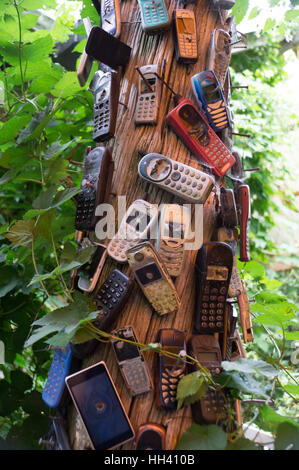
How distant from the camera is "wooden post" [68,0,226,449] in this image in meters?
0.89

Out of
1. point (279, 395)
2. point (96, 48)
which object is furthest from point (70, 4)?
point (279, 395)

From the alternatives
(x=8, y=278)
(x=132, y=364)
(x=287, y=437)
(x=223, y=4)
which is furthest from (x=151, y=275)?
(x=223, y=4)

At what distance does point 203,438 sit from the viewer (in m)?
0.78

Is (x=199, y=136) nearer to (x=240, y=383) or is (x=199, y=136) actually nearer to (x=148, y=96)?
(x=148, y=96)

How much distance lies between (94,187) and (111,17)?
53cm

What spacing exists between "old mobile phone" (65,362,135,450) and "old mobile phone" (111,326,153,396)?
4 centimetres

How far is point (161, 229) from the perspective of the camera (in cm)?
94

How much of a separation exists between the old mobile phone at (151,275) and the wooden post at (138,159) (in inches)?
1.3

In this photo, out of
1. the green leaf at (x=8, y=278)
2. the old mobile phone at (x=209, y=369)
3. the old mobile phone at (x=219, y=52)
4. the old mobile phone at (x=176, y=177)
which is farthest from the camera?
the green leaf at (x=8, y=278)

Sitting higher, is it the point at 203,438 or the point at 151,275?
the point at 151,275

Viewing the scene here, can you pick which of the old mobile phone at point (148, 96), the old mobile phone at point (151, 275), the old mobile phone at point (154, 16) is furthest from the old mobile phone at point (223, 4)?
the old mobile phone at point (151, 275)

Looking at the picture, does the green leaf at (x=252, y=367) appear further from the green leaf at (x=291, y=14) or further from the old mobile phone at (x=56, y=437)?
the green leaf at (x=291, y=14)

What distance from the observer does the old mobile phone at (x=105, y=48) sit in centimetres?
104
